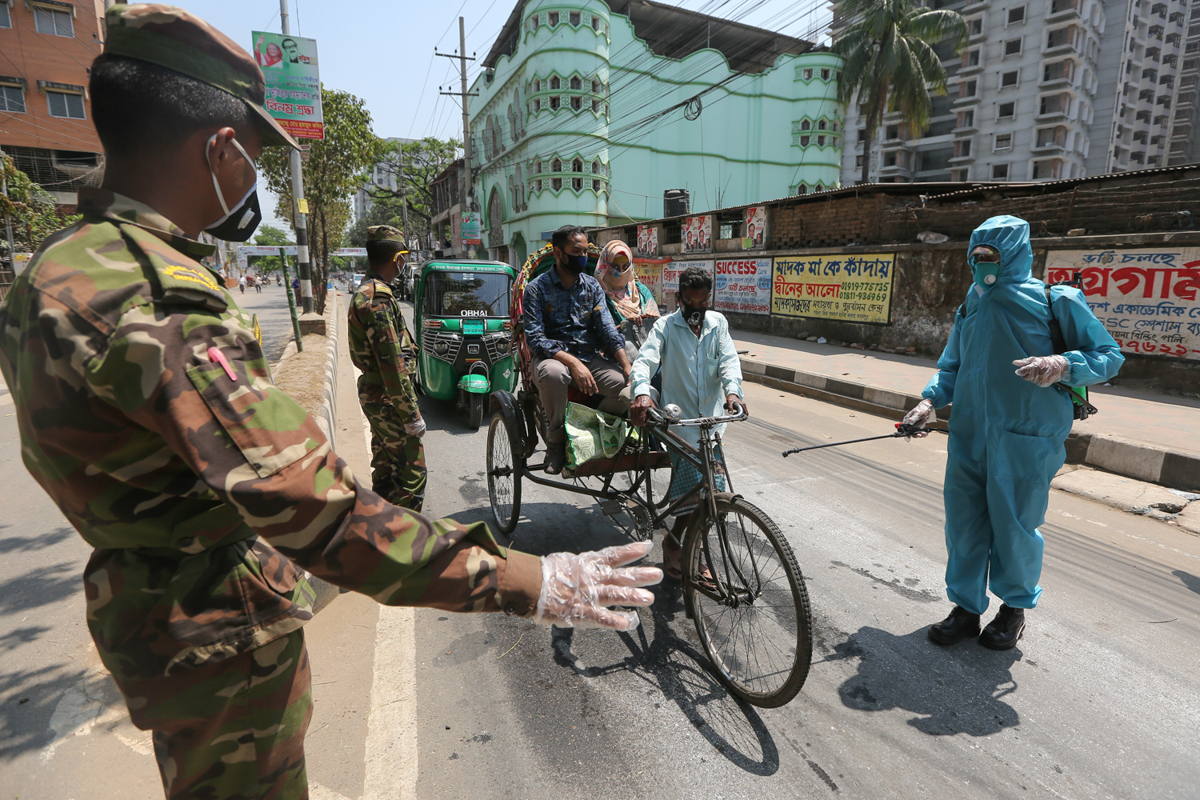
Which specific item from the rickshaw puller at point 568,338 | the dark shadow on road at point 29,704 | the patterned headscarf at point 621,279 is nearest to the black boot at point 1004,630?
the rickshaw puller at point 568,338

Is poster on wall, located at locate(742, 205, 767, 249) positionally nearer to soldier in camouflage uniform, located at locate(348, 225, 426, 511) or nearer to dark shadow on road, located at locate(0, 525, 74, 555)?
soldier in camouflage uniform, located at locate(348, 225, 426, 511)

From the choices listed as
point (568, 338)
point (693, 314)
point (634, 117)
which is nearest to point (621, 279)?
point (568, 338)

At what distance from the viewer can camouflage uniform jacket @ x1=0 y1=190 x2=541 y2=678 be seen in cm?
96

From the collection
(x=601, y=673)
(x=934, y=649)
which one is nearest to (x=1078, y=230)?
(x=934, y=649)

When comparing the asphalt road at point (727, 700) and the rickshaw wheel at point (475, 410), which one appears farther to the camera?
the rickshaw wheel at point (475, 410)

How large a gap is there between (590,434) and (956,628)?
2.12 meters

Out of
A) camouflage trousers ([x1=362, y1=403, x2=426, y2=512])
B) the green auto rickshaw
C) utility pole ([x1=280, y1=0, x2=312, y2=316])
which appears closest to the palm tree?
utility pole ([x1=280, y1=0, x2=312, y2=316])

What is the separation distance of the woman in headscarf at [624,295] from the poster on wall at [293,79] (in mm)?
9669

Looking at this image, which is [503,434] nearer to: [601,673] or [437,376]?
[601,673]

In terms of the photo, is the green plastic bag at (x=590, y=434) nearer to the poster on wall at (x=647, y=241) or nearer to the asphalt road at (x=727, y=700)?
the asphalt road at (x=727, y=700)

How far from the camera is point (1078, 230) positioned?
29.6 feet

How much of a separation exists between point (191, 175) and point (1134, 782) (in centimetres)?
341

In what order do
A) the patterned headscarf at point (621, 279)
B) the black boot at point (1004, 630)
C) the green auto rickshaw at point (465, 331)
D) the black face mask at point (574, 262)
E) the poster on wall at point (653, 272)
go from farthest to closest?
the poster on wall at point (653, 272) < the green auto rickshaw at point (465, 331) < the patterned headscarf at point (621, 279) < the black face mask at point (574, 262) < the black boot at point (1004, 630)

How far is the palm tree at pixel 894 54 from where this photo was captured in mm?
25625
